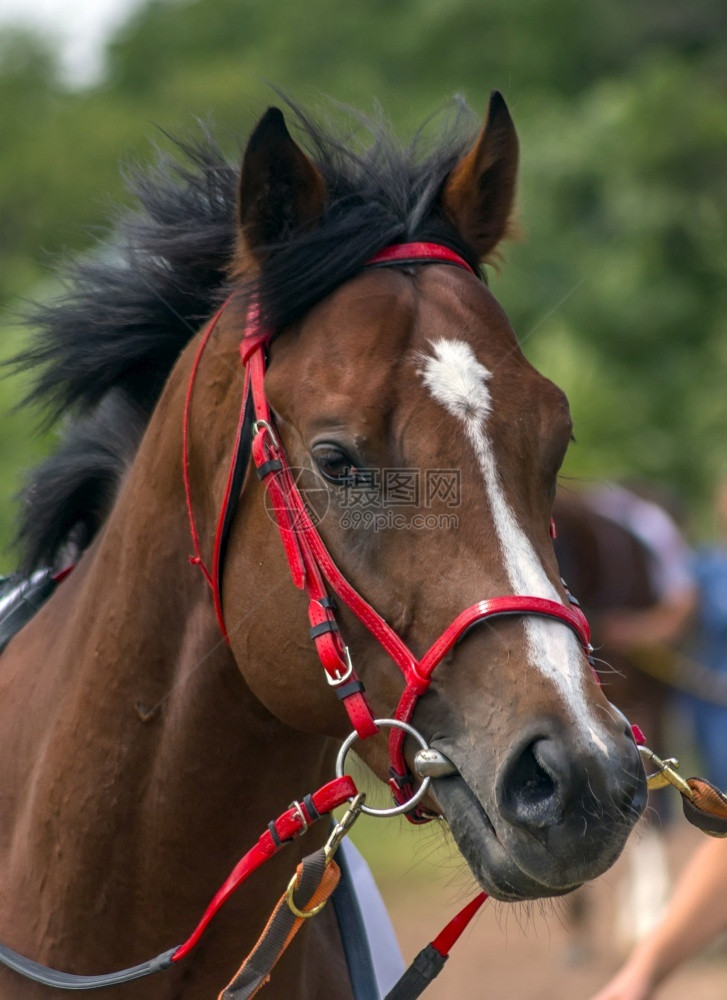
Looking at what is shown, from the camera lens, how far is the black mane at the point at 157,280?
96.3 inches

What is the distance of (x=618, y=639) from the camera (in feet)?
27.0

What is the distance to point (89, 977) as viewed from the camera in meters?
2.35

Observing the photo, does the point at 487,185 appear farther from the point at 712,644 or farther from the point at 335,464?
the point at 712,644

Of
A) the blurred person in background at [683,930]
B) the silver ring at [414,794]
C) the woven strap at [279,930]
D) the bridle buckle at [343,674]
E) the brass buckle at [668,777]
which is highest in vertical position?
the bridle buckle at [343,674]

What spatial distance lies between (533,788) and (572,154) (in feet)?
71.0

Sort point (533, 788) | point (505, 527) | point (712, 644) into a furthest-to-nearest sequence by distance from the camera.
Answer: point (712, 644), point (505, 527), point (533, 788)

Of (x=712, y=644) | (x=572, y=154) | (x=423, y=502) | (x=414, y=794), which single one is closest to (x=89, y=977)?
(x=414, y=794)

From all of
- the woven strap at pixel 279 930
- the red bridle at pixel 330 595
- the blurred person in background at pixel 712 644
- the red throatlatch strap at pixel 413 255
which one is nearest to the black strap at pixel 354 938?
the woven strap at pixel 279 930

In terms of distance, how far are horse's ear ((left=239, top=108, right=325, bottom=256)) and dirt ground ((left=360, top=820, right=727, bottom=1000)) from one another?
4.67 m

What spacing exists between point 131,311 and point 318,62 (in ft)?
106

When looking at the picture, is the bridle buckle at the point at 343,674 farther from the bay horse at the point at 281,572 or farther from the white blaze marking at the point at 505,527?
the white blaze marking at the point at 505,527

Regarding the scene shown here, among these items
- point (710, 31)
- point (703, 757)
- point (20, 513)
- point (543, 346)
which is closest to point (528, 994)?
point (703, 757)

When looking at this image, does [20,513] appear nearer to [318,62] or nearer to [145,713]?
[145,713]

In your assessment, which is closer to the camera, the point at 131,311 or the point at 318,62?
the point at 131,311
